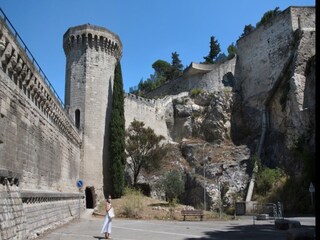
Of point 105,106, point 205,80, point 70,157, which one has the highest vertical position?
point 205,80

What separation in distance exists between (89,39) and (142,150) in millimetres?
10632

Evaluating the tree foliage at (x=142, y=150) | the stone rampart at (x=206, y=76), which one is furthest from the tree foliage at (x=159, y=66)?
the tree foliage at (x=142, y=150)

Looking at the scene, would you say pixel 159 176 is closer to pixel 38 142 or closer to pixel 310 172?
pixel 310 172

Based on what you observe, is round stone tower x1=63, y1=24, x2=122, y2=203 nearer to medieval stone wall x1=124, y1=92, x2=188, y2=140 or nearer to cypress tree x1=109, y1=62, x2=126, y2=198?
cypress tree x1=109, y1=62, x2=126, y2=198

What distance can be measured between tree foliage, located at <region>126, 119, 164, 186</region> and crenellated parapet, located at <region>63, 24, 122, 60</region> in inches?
299

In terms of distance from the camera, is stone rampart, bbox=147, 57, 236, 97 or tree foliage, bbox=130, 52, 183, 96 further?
tree foliage, bbox=130, 52, 183, 96

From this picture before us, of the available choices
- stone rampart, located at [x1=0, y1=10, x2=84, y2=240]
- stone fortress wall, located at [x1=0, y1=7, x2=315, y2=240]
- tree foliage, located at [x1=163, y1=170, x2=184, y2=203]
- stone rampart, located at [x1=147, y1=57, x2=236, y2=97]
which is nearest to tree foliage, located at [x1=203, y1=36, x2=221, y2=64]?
stone rampart, located at [x1=147, y1=57, x2=236, y2=97]

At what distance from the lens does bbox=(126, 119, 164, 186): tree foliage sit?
31844 millimetres

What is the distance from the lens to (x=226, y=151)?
37312mm

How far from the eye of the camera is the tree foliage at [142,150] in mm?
31844

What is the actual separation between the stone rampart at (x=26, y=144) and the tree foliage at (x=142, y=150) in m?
12.3

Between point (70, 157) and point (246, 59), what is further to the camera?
point (246, 59)

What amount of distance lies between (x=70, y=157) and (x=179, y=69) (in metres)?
52.9

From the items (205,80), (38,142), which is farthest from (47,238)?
(205,80)
